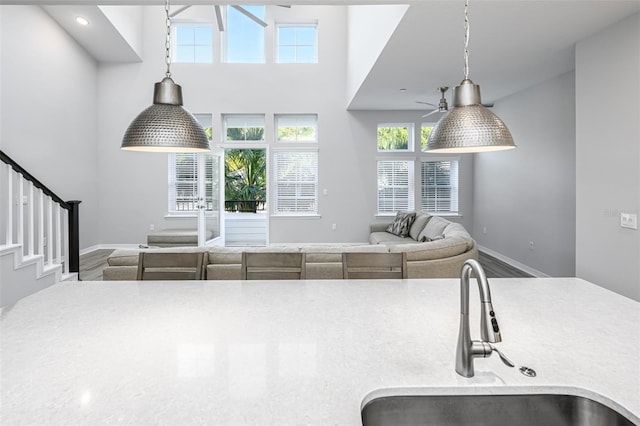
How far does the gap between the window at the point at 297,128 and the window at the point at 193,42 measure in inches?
76.2

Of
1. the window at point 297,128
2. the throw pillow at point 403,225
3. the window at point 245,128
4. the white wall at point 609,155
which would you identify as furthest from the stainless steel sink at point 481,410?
the window at point 245,128

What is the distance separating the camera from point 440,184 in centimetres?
776

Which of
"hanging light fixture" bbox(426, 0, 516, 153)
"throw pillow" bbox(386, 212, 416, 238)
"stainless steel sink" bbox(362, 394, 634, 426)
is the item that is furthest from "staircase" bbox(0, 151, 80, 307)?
"throw pillow" bbox(386, 212, 416, 238)

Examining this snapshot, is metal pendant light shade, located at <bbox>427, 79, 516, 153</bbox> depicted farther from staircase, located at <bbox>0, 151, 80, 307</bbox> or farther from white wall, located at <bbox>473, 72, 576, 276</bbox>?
white wall, located at <bbox>473, 72, 576, 276</bbox>

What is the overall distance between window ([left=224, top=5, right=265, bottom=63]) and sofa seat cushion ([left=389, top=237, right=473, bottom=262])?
18.3 feet

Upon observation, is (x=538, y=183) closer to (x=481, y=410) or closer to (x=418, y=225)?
(x=418, y=225)

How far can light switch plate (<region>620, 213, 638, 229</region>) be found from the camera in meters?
2.97

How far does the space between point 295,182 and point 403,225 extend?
245 centimetres

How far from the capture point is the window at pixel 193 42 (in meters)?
7.46

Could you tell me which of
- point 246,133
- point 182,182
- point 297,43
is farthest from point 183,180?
point 297,43

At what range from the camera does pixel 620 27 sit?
315cm

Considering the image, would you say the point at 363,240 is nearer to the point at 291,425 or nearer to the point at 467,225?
the point at 467,225

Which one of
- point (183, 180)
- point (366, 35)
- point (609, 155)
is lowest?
point (609, 155)

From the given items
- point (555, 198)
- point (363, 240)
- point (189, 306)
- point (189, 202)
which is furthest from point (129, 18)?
point (555, 198)
